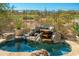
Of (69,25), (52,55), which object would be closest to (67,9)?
(69,25)

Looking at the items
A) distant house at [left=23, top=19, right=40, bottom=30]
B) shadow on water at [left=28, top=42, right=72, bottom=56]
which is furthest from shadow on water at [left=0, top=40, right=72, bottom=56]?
distant house at [left=23, top=19, right=40, bottom=30]

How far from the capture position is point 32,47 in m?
3.92

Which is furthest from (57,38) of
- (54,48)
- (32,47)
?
(32,47)

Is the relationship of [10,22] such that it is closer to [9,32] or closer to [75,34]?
[9,32]

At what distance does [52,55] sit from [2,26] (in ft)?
1.83

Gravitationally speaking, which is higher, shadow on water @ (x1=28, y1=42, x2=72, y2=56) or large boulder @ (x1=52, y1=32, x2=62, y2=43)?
large boulder @ (x1=52, y1=32, x2=62, y2=43)

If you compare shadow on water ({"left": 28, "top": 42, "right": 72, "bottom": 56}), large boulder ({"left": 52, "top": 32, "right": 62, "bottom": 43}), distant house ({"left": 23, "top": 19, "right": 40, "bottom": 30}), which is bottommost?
shadow on water ({"left": 28, "top": 42, "right": 72, "bottom": 56})

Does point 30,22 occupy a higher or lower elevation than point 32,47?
higher

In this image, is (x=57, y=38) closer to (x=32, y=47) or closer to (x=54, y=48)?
(x=54, y=48)

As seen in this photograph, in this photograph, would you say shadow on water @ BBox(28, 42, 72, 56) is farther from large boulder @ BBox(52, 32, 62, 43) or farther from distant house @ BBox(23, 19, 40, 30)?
distant house @ BBox(23, 19, 40, 30)

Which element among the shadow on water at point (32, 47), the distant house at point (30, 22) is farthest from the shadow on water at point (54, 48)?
the distant house at point (30, 22)

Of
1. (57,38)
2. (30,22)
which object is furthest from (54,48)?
(30,22)

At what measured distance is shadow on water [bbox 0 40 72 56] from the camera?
12.9 feet

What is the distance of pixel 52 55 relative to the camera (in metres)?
3.92
